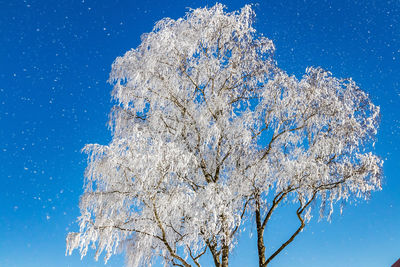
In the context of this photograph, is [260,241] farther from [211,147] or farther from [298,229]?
[211,147]

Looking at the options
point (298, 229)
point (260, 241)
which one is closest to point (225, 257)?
point (260, 241)

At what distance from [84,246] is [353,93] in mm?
5814

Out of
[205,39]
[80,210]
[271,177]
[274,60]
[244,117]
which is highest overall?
[205,39]

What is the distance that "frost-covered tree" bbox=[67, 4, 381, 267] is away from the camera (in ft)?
19.7

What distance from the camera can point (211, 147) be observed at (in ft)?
26.4

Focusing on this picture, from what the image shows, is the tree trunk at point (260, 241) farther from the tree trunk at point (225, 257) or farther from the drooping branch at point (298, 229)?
the tree trunk at point (225, 257)

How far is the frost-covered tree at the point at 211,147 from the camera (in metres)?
6.02

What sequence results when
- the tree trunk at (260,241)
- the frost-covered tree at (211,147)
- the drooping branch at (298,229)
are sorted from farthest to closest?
the tree trunk at (260,241) < the drooping branch at (298,229) < the frost-covered tree at (211,147)

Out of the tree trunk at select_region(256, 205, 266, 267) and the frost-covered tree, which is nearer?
the frost-covered tree

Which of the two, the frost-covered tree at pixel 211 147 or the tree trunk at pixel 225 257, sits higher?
the frost-covered tree at pixel 211 147

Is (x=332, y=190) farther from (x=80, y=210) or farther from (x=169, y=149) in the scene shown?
(x=80, y=210)

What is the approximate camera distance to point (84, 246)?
5539mm

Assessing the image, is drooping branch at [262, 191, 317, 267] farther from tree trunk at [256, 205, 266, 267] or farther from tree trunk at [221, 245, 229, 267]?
tree trunk at [221, 245, 229, 267]

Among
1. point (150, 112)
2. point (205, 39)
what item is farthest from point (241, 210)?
point (205, 39)
